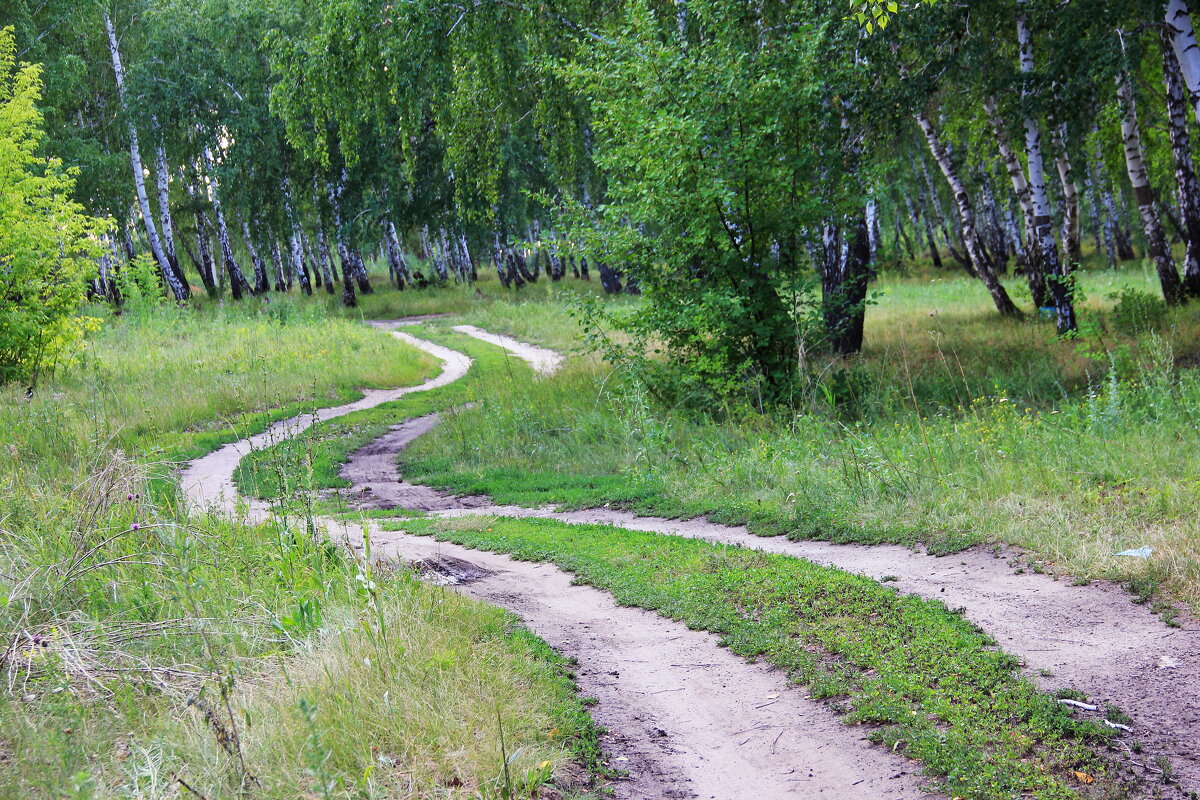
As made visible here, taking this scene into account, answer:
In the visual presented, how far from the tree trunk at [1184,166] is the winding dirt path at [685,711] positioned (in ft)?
43.3

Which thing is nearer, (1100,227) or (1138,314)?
(1138,314)

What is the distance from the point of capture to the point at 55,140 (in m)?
30.9

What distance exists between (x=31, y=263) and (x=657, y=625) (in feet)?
52.7

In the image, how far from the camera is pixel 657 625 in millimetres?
5344

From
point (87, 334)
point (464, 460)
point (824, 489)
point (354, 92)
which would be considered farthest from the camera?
point (87, 334)

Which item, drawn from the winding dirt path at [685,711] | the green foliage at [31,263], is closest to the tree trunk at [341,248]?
the green foliage at [31,263]

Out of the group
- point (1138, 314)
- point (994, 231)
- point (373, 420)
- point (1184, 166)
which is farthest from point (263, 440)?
point (994, 231)

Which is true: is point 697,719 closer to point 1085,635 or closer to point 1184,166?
point 1085,635

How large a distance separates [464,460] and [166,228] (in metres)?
27.2

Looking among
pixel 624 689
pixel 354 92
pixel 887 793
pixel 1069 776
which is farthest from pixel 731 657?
pixel 354 92

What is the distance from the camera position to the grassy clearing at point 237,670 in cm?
313

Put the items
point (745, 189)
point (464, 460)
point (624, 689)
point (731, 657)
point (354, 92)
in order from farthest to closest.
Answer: point (354, 92), point (464, 460), point (745, 189), point (731, 657), point (624, 689)

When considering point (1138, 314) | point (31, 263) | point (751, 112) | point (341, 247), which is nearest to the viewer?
point (751, 112)

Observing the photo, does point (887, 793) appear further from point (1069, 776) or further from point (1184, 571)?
point (1184, 571)
